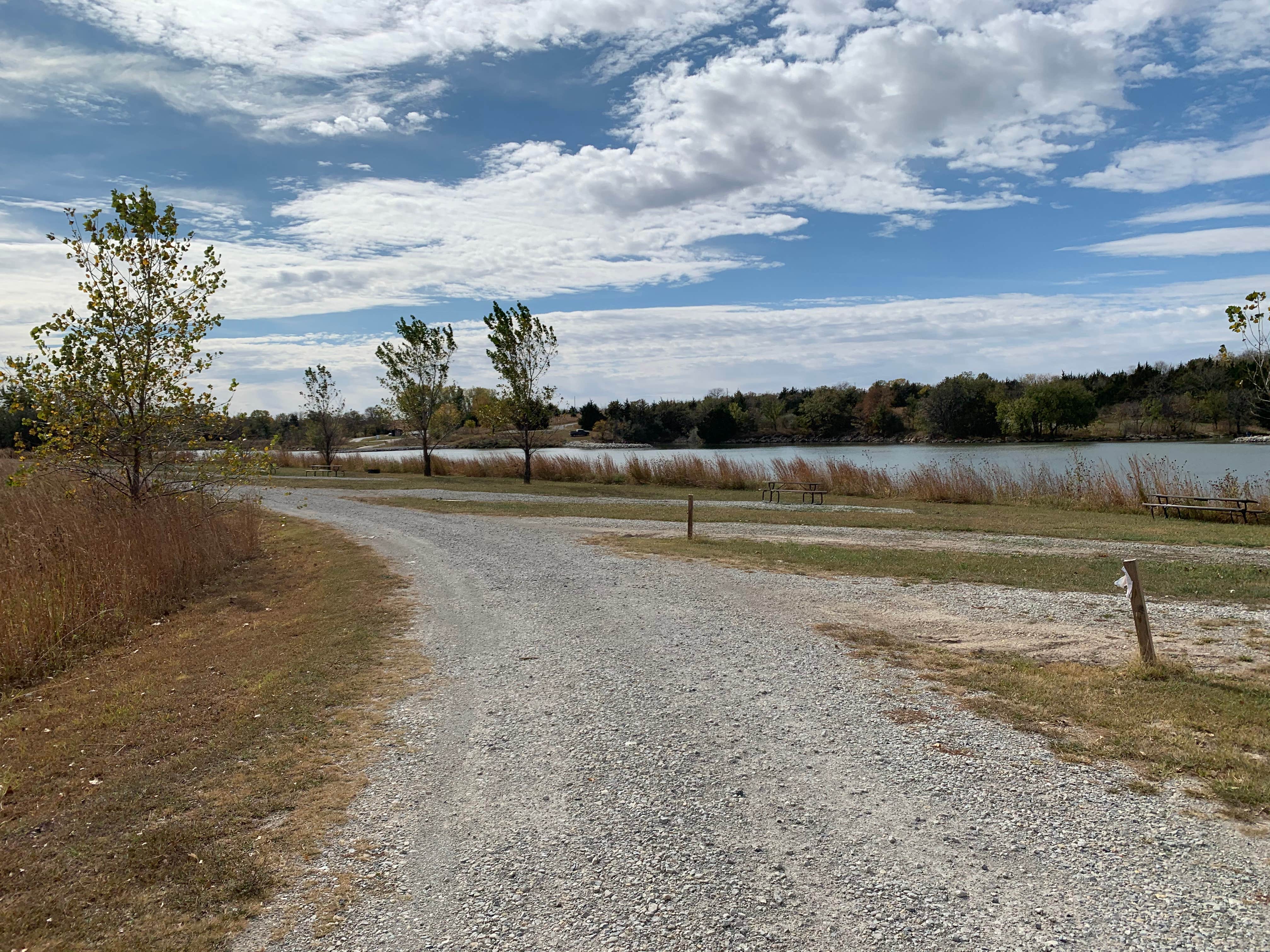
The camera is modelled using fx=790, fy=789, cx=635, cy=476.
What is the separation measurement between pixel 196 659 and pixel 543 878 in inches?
234

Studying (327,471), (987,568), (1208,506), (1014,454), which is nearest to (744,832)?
(987,568)

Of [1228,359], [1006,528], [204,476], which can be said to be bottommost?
[1006,528]

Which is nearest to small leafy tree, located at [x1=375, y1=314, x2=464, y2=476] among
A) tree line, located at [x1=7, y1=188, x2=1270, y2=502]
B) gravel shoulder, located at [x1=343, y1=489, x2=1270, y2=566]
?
tree line, located at [x1=7, y1=188, x2=1270, y2=502]

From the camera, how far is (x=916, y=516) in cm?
2072

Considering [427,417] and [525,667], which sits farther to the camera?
[427,417]

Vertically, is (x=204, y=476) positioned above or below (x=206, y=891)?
above

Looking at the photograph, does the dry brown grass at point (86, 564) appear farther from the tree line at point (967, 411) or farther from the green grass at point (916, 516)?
the tree line at point (967, 411)

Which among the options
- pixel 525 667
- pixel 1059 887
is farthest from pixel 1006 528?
pixel 1059 887

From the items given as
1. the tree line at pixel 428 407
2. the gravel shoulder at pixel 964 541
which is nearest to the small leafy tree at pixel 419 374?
the tree line at pixel 428 407

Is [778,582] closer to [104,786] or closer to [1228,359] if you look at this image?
[1228,359]

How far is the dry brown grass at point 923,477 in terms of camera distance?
73.7 feet

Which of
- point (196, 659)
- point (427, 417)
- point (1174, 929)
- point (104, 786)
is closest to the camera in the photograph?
point (1174, 929)

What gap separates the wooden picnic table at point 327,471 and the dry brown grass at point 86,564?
90.9 feet

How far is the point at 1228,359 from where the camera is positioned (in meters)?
10.8
